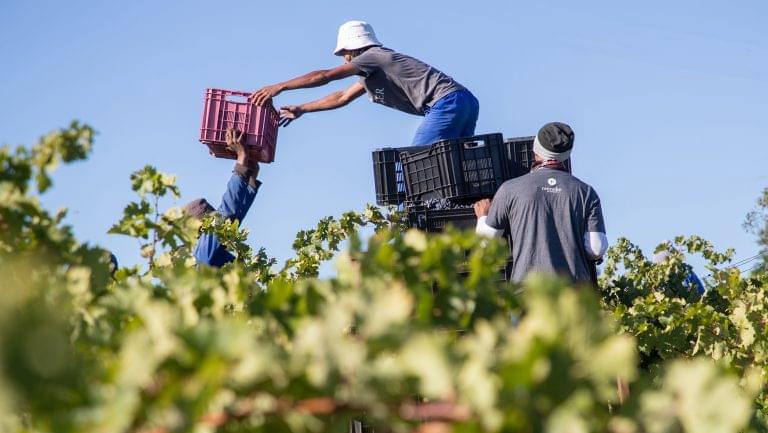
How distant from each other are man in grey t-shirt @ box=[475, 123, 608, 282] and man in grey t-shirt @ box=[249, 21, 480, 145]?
994 millimetres

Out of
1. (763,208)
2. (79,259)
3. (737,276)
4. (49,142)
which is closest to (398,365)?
(79,259)

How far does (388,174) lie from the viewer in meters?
5.51

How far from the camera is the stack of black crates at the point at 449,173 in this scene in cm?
521

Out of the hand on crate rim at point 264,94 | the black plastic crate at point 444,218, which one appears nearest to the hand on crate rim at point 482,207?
the black plastic crate at point 444,218

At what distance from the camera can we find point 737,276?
517cm

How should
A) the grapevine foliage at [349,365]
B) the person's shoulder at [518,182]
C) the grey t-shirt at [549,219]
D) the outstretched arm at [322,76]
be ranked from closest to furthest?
the grapevine foliage at [349,365], the grey t-shirt at [549,219], the person's shoulder at [518,182], the outstretched arm at [322,76]

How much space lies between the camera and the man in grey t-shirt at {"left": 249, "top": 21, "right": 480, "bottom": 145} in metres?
5.59

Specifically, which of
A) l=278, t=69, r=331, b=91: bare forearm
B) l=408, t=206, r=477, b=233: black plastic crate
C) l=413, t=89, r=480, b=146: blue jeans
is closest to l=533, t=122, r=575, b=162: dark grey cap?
l=408, t=206, r=477, b=233: black plastic crate

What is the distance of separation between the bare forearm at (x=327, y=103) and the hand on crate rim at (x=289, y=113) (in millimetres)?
50

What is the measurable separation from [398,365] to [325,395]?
10 centimetres

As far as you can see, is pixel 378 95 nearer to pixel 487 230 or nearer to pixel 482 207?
pixel 482 207

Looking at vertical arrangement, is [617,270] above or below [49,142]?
below

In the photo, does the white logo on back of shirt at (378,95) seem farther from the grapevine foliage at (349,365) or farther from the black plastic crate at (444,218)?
the grapevine foliage at (349,365)

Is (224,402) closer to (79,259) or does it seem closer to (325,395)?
(325,395)
